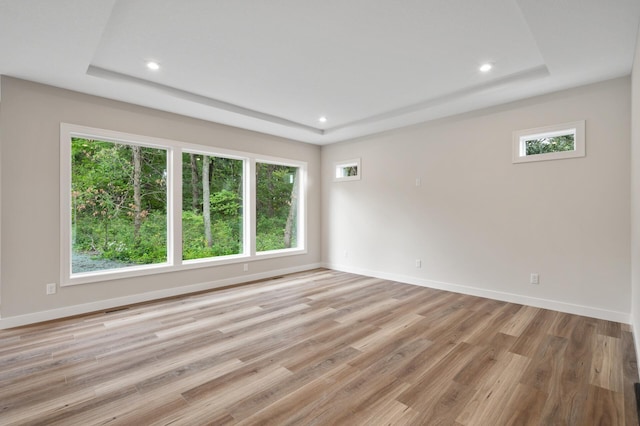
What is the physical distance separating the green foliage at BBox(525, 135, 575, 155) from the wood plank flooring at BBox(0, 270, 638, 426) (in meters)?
2.00

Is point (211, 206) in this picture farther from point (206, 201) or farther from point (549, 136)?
point (549, 136)

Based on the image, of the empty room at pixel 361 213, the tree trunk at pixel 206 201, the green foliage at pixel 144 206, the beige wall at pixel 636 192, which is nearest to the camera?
the empty room at pixel 361 213

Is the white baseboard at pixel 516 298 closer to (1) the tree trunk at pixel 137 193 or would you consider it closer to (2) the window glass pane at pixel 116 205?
(2) the window glass pane at pixel 116 205

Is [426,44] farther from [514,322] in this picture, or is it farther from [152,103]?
[152,103]

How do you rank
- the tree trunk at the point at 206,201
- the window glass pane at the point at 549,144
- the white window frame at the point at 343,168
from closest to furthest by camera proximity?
the window glass pane at the point at 549,144
the tree trunk at the point at 206,201
the white window frame at the point at 343,168

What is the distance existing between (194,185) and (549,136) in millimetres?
4977

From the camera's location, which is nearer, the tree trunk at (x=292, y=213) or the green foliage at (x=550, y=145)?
the green foliage at (x=550, y=145)

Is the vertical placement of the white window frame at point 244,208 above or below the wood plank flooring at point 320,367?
above

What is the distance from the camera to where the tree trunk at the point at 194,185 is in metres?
4.70


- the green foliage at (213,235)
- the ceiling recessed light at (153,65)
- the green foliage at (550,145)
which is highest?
the ceiling recessed light at (153,65)

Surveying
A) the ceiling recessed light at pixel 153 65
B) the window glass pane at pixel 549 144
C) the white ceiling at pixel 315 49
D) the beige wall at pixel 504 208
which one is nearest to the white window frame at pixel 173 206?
the white ceiling at pixel 315 49

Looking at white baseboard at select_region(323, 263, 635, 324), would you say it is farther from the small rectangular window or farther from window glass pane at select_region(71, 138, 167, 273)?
window glass pane at select_region(71, 138, 167, 273)

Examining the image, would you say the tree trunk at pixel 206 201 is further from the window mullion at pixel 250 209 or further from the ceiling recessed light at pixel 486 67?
the ceiling recessed light at pixel 486 67

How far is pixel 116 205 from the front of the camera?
13.3ft
